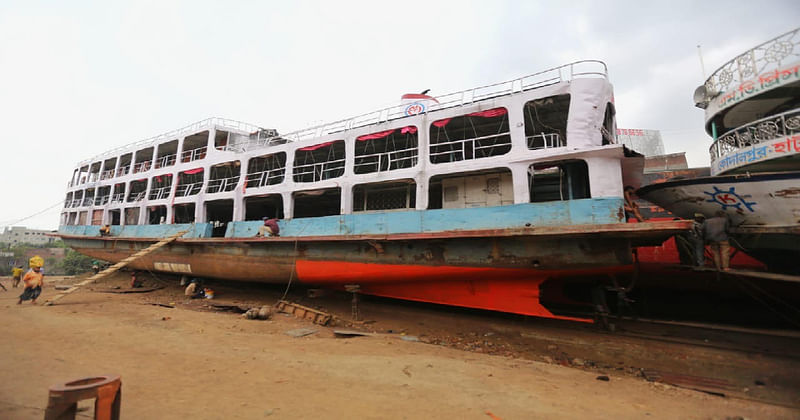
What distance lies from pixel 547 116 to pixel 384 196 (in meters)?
5.30

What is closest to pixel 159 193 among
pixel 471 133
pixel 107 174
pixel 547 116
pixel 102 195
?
pixel 102 195

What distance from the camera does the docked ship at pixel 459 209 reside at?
6770 mm

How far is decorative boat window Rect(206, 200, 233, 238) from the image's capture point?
14434 mm

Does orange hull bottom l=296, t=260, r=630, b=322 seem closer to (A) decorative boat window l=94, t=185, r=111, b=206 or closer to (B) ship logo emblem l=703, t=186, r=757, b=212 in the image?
(B) ship logo emblem l=703, t=186, r=757, b=212

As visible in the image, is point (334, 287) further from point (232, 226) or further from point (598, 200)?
point (598, 200)

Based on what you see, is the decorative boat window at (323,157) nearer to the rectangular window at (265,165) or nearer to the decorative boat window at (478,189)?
the rectangular window at (265,165)

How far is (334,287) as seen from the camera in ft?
31.8

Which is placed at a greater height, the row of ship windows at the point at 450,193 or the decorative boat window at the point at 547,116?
the decorative boat window at the point at 547,116

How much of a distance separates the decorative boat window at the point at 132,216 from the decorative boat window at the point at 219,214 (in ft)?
11.7

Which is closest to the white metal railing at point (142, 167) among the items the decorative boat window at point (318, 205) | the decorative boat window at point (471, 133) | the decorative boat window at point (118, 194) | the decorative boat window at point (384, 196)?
the decorative boat window at point (118, 194)

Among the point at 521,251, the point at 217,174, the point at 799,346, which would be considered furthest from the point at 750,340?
the point at 217,174

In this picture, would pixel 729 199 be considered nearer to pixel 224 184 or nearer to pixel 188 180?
pixel 224 184

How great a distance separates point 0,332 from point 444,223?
928cm

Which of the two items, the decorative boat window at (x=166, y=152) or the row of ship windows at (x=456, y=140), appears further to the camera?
the decorative boat window at (x=166, y=152)
